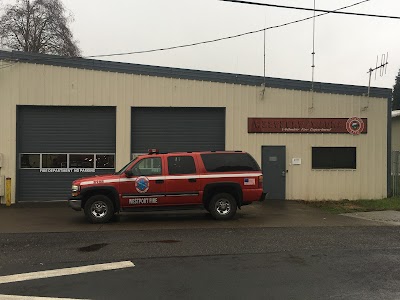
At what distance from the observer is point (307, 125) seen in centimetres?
1620

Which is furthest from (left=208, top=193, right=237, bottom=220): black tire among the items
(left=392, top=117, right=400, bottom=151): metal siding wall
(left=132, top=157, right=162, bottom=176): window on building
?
(left=392, top=117, right=400, bottom=151): metal siding wall

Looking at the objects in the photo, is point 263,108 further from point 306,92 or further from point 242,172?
point 242,172

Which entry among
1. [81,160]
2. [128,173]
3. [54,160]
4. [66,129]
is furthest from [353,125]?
[54,160]

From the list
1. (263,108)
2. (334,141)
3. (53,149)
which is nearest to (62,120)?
(53,149)

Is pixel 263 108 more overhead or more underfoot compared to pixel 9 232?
more overhead

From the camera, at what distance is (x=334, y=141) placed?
16.3 m

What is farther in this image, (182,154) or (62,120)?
(62,120)

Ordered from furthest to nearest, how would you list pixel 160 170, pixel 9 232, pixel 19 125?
pixel 19 125 < pixel 160 170 < pixel 9 232

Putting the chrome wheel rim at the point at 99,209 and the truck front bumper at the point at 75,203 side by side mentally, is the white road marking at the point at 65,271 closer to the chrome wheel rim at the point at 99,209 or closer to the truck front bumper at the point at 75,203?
the chrome wheel rim at the point at 99,209

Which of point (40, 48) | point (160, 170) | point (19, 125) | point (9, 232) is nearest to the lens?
point (9, 232)

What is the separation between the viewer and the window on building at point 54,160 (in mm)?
16172

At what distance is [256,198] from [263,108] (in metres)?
5.59

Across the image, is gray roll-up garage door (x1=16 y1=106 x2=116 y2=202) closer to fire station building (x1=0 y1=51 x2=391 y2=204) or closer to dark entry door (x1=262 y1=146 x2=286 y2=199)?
fire station building (x1=0 y1=51 x2=391 y2=204)

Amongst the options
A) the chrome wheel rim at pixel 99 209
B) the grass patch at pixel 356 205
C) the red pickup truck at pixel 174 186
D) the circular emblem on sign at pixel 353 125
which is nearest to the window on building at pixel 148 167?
the red pickup truck at pixel 174 186
